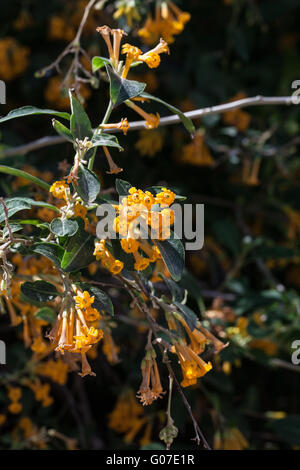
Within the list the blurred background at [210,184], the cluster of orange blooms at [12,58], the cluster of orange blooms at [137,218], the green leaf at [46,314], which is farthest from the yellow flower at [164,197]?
the cluster of orange blooms at [12,58]

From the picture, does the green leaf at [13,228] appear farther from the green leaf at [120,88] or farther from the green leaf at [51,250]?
the green leaf at [120,88]

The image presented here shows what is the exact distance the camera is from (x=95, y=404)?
231 cm

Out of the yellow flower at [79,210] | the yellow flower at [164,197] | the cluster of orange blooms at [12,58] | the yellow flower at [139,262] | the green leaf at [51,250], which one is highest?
the cluster of orange blooms at [12,58]

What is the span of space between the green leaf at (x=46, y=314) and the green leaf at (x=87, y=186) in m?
0.37

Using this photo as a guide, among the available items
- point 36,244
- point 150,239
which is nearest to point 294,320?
point 150,239

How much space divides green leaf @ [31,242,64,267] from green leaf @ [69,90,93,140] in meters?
0.21

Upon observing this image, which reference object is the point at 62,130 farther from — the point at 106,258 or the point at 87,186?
the point at 106,258

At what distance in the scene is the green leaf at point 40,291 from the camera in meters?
1.14

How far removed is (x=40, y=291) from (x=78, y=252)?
0.13 metres

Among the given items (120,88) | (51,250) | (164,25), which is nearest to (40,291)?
(51,250)

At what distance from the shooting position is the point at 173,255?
1075mm

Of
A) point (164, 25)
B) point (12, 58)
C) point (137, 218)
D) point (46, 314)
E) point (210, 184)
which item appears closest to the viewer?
point (137, 218)
